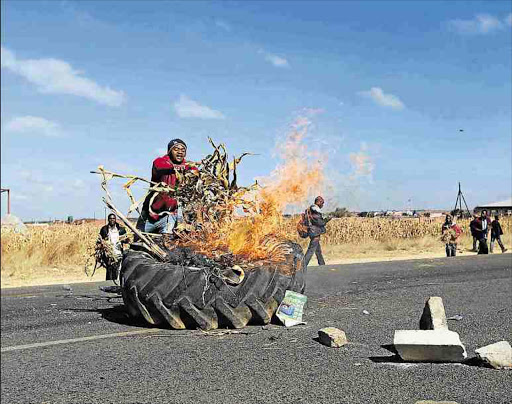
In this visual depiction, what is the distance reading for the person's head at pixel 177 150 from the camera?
7586 mm

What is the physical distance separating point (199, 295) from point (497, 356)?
115 inches

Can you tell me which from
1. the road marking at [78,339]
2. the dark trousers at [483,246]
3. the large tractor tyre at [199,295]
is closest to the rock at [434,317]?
the large tractor tyre at [199,295]

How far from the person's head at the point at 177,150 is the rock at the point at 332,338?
9.97 feet

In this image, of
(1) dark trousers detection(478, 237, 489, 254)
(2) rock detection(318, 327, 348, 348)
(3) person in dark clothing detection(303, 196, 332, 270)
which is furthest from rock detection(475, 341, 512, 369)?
(1) dark trousers detection(478, 237, 489, 254)

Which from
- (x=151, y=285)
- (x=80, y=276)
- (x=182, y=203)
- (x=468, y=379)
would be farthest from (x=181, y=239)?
(x=80, y=276)

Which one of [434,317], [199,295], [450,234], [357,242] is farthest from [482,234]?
[199,295]

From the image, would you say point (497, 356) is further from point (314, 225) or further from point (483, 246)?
point (483, 246)

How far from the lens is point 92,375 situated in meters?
Result: 4.81

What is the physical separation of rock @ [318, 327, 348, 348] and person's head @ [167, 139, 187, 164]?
304 centimetres

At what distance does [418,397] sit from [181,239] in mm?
Answer: 4055

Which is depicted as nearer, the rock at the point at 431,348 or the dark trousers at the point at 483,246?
the rock at the point at 431,348

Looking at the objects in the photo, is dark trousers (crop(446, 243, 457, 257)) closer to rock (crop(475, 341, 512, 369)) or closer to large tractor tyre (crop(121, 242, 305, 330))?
large tractor tyre (crop(121, 242, 305, 330))

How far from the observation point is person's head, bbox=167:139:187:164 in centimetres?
759

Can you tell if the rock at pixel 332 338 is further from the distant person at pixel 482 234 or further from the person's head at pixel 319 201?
the distant person at pixel 482 234
